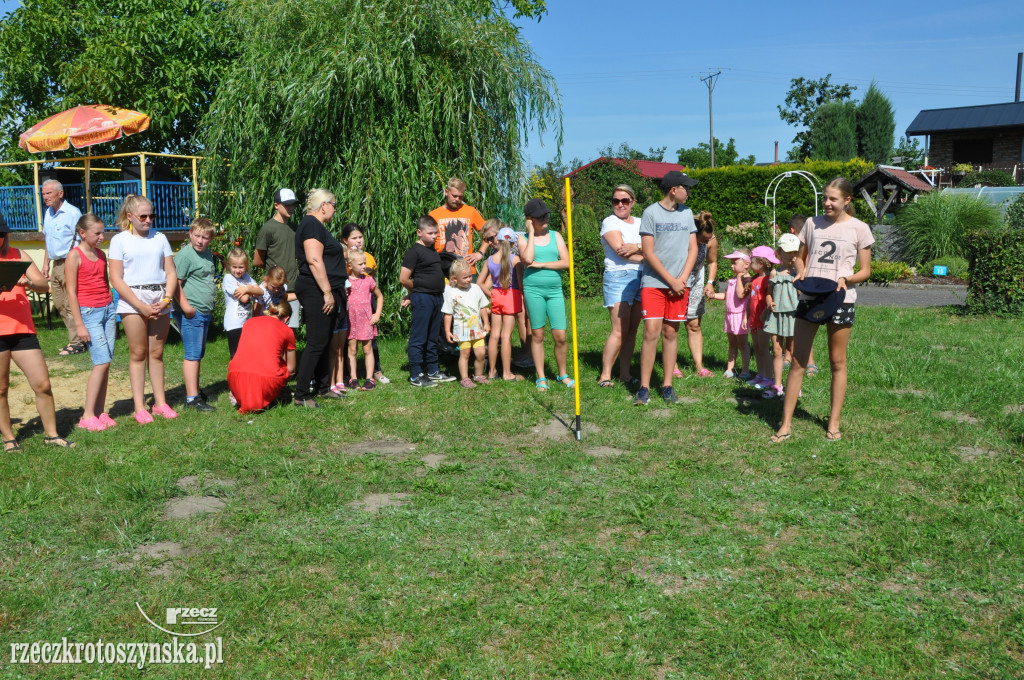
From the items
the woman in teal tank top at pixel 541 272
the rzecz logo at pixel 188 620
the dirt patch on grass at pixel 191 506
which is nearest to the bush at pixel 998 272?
the woman in teal tank top at pixel 541 272

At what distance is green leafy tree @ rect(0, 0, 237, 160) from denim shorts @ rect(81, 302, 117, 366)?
12287 mm

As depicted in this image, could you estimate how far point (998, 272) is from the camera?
1205 centimetres

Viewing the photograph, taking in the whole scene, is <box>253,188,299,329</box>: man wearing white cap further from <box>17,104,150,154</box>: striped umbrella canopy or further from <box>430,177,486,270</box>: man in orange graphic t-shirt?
<box>17,104,150,154</box>: striped umbrella canopy

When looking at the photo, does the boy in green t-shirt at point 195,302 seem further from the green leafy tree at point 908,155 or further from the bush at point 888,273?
the green leafy tree at point 908,155

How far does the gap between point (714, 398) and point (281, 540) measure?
Answer: 4.29 m

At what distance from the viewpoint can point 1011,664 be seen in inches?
131

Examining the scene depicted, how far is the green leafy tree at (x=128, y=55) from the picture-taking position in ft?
60.3

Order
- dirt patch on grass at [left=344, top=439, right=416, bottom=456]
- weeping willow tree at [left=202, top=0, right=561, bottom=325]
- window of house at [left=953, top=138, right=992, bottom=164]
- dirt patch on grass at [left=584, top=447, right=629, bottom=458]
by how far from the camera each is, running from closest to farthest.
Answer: dirt patch on grass at [left=584, top=447, right=629, bottom=458], dirt patch on grass at [left=344, top=439, right=416, bottom=456], weeping willow tree at [left=202, top=0, right=561, bottom=325], window of house at [left=953, top=138, right=992, bottom=164]

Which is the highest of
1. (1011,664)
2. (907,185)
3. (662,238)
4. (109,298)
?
(907,185)

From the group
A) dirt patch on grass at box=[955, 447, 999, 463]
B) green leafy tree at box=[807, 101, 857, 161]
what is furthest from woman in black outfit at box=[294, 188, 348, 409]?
green leafy tree at box=[807, 101, 857, 161]

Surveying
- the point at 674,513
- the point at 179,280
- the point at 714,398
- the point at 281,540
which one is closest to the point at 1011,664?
the point at 674,513

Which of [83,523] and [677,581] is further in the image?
[83,523]

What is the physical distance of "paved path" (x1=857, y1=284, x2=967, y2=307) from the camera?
14484 mm

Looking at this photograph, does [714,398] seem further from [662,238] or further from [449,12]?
[449,12]
